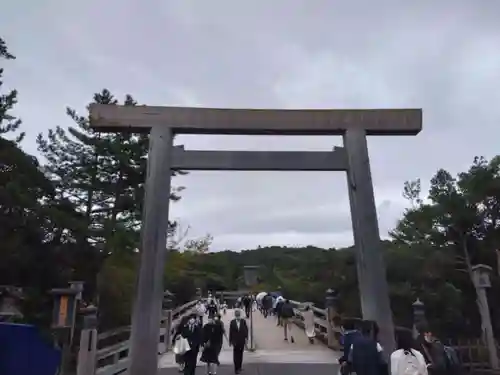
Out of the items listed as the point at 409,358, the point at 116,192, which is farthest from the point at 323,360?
the point at 116,192

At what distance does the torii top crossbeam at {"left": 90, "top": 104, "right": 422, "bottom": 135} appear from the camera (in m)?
8.37

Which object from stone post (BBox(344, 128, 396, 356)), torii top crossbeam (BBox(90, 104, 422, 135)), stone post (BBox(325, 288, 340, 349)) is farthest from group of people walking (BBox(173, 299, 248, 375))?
stone post (BBox(325, 288, 340, 349))

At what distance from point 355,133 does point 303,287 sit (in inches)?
771

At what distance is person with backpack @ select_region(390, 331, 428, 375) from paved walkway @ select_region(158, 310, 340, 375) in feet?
18.7

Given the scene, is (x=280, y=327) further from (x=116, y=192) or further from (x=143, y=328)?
(x=143, y=328)

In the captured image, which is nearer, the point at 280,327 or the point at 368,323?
the point at 368,323

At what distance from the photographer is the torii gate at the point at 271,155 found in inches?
312

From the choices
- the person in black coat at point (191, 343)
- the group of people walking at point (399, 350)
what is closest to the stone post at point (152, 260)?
the person in black coat at point (191, 343)

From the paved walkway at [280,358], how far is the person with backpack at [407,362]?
18.7 feet

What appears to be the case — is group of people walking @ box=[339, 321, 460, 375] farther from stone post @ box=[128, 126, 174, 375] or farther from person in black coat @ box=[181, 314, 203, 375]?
person in black coat @ box=[181, 314, 203, 375]

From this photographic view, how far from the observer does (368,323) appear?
579 cm

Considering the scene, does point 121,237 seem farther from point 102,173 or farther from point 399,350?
point 399,350

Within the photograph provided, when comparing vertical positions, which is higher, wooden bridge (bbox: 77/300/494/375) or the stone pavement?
wooden bridge (bbox: 77/300/494/375)

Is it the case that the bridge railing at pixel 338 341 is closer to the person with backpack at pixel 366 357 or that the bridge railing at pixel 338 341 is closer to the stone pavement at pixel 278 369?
the stone pavement at pixel 278 369
